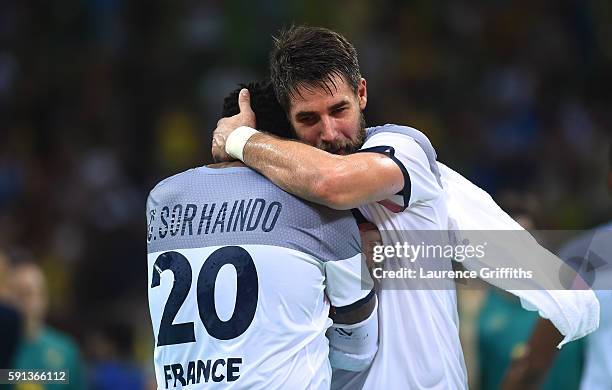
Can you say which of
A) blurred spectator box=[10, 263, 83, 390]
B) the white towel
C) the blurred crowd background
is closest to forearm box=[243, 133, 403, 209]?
the white towel

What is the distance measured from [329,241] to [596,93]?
9314mm

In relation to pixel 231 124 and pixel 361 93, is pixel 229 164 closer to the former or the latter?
pixel 231 124

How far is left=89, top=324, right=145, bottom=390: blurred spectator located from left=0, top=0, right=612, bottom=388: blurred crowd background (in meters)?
2.52

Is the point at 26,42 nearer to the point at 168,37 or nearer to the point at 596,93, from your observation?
the point at 168,37

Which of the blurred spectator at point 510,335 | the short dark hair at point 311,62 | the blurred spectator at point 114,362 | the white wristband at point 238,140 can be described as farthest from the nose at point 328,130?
the blurred spectator at point 114,362

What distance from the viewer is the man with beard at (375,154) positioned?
13.1 feet

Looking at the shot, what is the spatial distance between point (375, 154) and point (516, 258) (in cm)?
86

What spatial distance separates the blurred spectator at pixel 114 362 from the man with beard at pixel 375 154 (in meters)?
4.44

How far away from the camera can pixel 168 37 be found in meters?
13.6

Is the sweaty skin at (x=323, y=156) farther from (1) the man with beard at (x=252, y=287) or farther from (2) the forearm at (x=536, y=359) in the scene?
(2) the forearm at (x=536, y=359)

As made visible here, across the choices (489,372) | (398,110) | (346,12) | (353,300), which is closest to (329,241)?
(353,300)

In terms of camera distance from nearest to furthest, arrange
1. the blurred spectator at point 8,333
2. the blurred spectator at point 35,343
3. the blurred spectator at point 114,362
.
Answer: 1. the blurred spectator at point 8,333
2. the blurred spectator at point 35,343
3. the blurred spectator at point 114,362

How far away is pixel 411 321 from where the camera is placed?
4145 mm

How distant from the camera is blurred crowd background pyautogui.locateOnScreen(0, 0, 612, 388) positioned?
1188 cm
